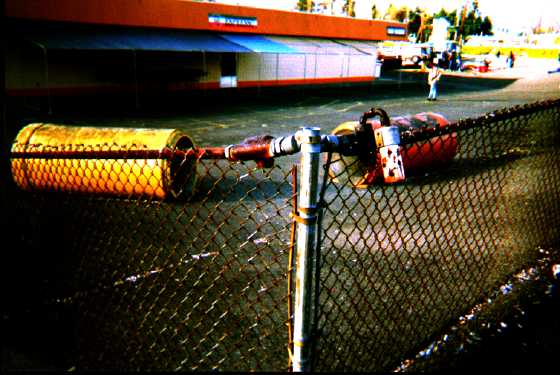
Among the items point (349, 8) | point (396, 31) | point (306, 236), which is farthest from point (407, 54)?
point (306, 236)

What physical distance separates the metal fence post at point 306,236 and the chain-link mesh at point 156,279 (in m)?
0.26

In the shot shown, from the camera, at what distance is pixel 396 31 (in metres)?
34.9

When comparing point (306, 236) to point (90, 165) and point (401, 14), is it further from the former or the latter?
point (401, 14)

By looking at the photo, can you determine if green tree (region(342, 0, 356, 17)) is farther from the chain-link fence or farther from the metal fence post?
the metal fence post

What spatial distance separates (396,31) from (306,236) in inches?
1459

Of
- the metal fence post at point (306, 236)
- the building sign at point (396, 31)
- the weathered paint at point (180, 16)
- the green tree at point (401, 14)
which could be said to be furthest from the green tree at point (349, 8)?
the metal fence post at point (306, 236)

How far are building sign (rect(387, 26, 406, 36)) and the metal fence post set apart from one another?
3564 centimetres

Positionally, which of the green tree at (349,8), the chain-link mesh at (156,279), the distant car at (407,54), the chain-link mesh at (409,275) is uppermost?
the green tree at (349,8)

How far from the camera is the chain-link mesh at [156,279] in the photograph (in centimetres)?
317

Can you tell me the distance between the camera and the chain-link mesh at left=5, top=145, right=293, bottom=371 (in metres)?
3.17

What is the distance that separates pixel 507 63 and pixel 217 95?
152 ft

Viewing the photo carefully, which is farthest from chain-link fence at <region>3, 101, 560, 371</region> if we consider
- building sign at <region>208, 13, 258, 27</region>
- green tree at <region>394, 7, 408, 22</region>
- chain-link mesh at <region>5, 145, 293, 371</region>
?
green tree at <region>394, 7, 408, 22</region>

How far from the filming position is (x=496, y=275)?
4.32m

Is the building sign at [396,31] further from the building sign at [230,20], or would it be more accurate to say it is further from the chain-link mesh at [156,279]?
the chain-link mesh at [156,279]
